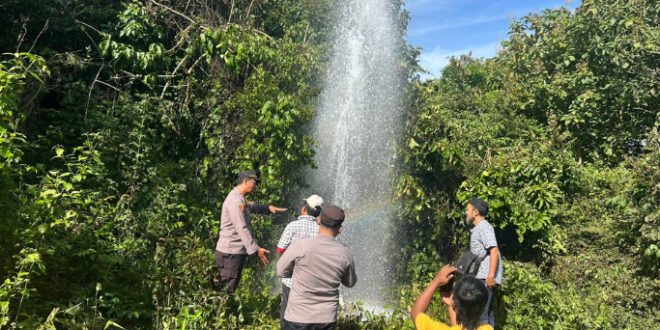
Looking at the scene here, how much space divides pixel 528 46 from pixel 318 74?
7285 millimetres

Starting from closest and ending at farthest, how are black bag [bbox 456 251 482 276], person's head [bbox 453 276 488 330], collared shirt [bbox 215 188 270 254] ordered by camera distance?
person's head [bbox 453 276 488 330] → black bag [bbox 456 251 482 276] → collared shirt [bbox 215 188 270 254]

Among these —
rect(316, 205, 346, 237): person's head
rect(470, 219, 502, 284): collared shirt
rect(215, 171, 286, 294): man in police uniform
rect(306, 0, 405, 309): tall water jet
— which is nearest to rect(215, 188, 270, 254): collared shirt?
rect(215, 171, 286, 294): man in police uniform

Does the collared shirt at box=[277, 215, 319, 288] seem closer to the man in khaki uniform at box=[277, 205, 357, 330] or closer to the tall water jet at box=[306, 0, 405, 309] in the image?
the man in khaki uniform at box=[277, 205, 357, 330]

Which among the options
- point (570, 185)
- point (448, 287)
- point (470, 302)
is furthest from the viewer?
point (570, 185)

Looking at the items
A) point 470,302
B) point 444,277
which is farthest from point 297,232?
point 470,302

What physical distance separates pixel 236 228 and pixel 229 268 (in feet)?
1.48

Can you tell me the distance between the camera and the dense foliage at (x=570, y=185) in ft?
18.5

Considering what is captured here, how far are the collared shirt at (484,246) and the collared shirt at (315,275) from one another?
169 centimetres

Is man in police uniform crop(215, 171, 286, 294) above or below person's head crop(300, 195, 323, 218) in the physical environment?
below

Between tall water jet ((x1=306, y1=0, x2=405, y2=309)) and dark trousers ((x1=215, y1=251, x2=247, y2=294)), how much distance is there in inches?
157

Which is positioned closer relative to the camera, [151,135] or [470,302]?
[470,302]

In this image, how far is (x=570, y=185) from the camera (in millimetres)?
8023

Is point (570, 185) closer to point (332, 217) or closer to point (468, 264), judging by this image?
point (468, 264)

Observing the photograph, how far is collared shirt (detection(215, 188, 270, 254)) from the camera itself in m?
4.40
